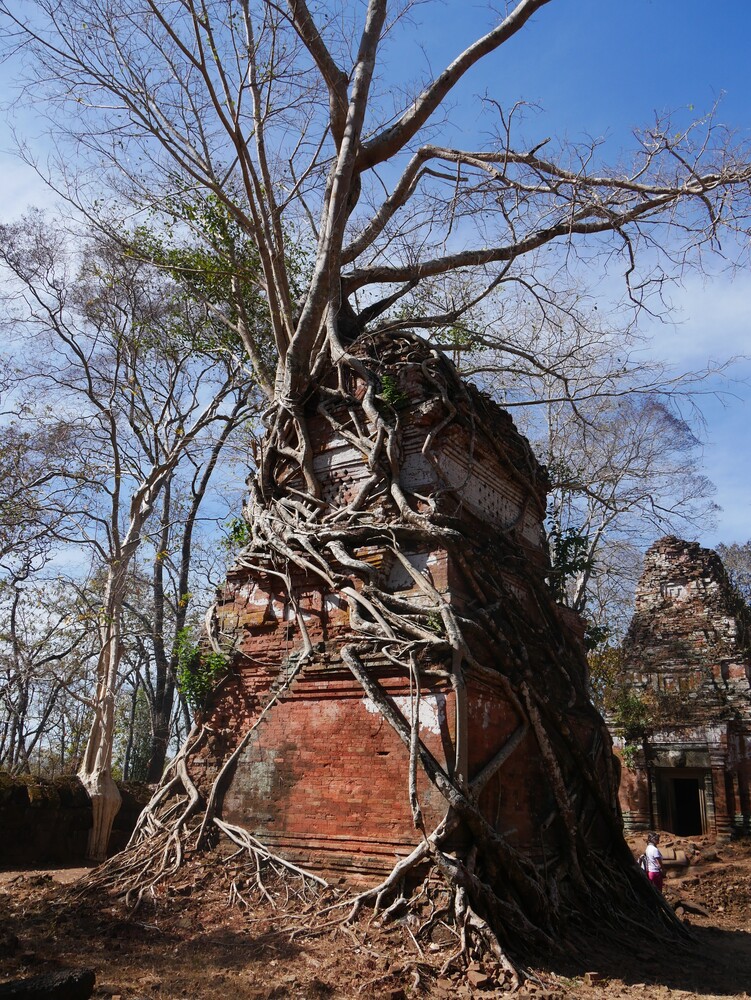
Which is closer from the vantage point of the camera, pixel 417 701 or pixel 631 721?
pixel 417 701

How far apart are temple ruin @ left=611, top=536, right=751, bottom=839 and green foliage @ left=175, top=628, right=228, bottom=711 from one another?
Answer: 11155 millimetres

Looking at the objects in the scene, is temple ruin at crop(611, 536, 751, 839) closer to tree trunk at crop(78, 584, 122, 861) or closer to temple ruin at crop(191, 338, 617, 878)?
temple ruin at crop(191, 338, 617, 878)

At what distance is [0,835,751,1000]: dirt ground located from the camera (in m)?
4.64

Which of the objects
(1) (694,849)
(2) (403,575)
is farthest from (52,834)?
(1) (694,849)

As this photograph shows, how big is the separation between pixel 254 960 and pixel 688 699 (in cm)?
1330

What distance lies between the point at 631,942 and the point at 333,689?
10.2ft

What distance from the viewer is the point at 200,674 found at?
7.63 metres

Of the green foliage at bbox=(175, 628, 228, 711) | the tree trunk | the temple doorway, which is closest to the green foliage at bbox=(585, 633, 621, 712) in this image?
the temple doorway

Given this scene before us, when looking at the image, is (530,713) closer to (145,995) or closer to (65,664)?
(145,995)

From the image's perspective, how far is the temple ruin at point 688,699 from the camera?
593 inches

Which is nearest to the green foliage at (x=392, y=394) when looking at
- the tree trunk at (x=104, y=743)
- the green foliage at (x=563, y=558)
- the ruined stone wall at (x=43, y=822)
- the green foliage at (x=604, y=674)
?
the green foliage at (x=563, y=558)

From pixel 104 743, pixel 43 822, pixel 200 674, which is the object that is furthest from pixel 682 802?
pixel 200 674

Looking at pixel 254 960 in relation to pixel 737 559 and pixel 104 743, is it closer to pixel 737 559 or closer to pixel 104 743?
pixel 104 743

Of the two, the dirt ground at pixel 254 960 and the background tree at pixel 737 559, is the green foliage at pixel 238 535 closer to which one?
the dirt ground at pixel 254 960
